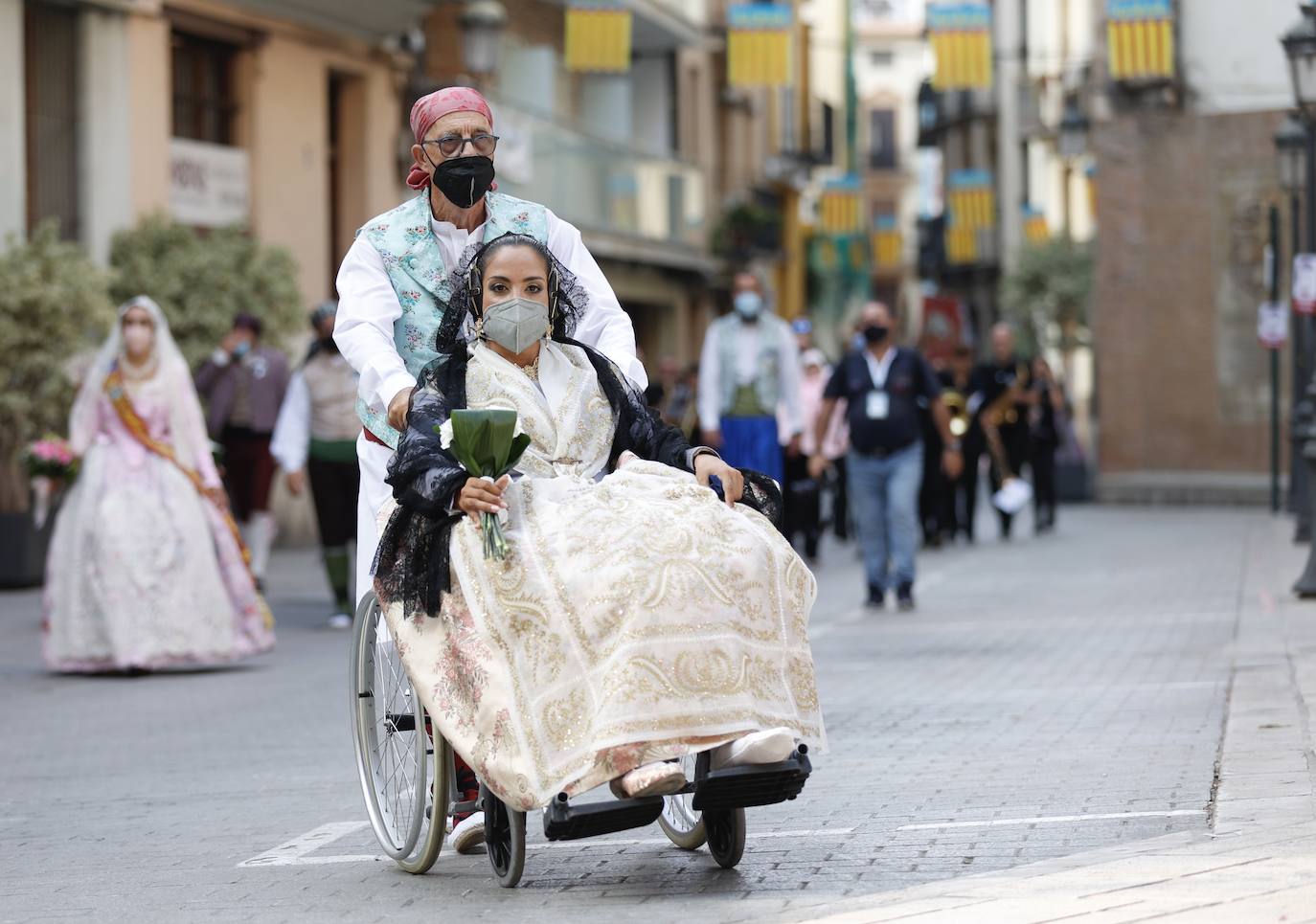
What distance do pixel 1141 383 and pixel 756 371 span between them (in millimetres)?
14172

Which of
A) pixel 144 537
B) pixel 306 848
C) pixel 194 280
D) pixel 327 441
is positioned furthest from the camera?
pixel 194 280

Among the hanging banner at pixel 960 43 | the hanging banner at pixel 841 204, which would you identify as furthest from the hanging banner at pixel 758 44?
the hanging banner at pixel 841 204

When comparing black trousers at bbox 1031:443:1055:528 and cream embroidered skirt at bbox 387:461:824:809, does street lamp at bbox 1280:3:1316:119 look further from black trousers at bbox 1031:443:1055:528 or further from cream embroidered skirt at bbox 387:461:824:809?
cream embroidered skirt at bbox 387:461:824:809

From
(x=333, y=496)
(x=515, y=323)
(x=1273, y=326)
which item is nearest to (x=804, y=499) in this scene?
(x=333, y=496)

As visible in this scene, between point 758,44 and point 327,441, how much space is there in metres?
19.4

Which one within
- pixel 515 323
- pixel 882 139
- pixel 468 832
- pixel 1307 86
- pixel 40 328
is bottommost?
pixel 468 832

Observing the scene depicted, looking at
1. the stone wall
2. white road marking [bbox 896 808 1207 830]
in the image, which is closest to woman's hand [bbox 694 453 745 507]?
white road marking [bbox 896 808 1207 830]

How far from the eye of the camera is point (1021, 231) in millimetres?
72375

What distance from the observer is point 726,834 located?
19.7 feet

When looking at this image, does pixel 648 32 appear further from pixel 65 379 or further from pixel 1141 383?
pixel 65 379

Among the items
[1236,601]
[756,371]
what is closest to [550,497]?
[1236,601]

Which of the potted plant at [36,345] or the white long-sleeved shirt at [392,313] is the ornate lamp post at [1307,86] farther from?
the white long-sleeved shirt at [392,313]

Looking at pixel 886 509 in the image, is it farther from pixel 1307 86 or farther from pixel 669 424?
pixel 669 424

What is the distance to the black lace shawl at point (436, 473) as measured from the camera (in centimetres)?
580
